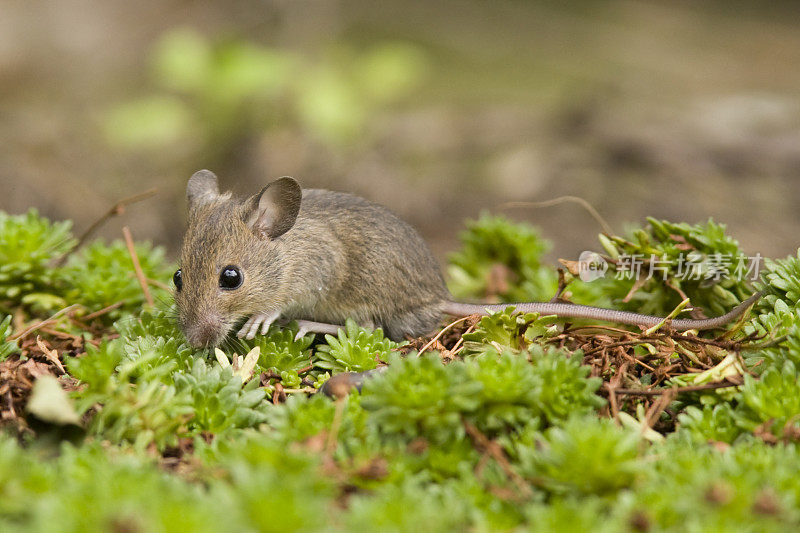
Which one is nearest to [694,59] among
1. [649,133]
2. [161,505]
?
[649,133]

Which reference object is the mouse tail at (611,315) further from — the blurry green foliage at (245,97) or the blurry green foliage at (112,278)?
the blurry green foliage at (245,97)

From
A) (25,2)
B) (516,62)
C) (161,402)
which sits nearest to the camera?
(161,402)

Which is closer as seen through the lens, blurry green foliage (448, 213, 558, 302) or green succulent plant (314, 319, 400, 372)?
green succulent plant (314, 319, 400, 372)

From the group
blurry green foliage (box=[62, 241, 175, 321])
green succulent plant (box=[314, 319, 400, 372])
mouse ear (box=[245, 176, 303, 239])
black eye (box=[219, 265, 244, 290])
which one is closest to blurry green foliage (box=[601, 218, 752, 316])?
green succulent plant (box=[314, 319, 400, 372])

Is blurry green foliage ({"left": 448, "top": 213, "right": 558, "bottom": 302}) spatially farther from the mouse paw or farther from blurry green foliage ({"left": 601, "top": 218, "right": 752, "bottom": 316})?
the mouse paw

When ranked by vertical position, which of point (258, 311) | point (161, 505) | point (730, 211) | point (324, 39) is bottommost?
point (730, 211)

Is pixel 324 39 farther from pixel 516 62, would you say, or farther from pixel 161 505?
pixel 161 505
